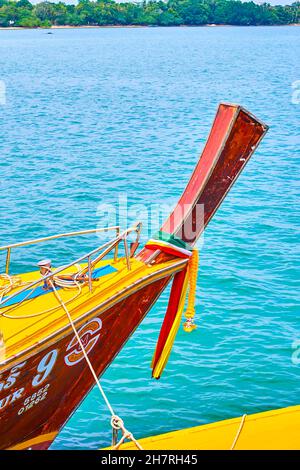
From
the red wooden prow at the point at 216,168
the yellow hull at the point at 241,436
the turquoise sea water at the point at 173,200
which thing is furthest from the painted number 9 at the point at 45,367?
the turquoise sea water at the point at 173,200

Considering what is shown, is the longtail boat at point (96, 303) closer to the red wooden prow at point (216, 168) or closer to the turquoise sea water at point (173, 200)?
the red wooden prow at point (216, 168)

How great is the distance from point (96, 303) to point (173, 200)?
12.7 m

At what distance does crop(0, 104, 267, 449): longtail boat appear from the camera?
26.2 ft

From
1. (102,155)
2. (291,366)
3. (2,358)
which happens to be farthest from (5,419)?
(102,155)

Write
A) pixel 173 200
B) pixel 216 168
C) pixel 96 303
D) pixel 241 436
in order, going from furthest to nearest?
pixel 173 200 < pixel 241 436 < pixel 216 168 < pixel 96 303

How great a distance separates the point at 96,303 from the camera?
8188 mm

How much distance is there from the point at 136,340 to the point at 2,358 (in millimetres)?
5243

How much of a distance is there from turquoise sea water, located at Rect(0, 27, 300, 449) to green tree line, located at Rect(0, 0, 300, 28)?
94.2 meters

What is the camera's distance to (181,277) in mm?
A: 8828

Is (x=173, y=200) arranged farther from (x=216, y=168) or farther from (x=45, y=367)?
(x=45, y=367)

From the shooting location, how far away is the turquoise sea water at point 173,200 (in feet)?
36.2

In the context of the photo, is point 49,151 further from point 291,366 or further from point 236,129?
point 236,129

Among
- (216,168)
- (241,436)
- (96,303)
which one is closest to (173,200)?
(216,168)

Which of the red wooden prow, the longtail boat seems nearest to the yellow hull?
the longtail boat
